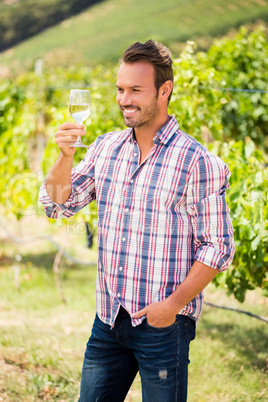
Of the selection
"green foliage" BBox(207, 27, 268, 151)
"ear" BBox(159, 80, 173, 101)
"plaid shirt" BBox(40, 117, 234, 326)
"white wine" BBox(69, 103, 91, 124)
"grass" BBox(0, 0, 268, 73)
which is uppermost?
"grass" BBox(0, 0, 268, 73)

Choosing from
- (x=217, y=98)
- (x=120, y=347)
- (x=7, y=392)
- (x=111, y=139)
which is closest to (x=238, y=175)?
(x=217, y=98)

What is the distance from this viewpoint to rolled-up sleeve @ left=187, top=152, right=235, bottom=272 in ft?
5.26

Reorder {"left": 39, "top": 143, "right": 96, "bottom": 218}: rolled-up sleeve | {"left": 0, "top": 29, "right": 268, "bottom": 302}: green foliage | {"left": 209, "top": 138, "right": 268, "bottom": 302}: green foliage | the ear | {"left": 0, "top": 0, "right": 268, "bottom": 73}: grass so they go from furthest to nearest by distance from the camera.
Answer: {"left": 0, "top": 0, "right": 268, "bottom": 73}: grass < {"left": 0, "top": 29, "right": 268, "bottom": 302}: green foliage < {"left": 209, "top": 138, "right": 268, "bottom": 302}: green foliage < {"left": 39, "top": 143, "right": 96, "bottom": 218}: rolled-up sleeve < the ear

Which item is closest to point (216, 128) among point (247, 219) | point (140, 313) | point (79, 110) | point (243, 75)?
point (247, 219)

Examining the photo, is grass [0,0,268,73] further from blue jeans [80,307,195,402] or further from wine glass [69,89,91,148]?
blue jeans [80,307,195,402]

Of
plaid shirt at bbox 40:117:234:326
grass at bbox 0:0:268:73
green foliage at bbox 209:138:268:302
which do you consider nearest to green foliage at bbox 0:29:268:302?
green foliage at bbox 209:138:268:302

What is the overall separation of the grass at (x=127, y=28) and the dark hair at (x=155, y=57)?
2509cm

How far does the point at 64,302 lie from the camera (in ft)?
15.6

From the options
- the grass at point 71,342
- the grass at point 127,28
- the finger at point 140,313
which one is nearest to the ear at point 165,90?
the finger at point 140,313

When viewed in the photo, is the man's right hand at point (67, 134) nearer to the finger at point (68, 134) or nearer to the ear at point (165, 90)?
the finger at point (68, 134)

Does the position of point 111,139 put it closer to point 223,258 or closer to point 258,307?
point 223,258

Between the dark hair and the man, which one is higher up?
the dark hair

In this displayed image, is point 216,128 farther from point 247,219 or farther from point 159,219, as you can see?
point 159,219

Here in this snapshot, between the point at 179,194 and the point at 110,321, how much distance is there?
48cm
